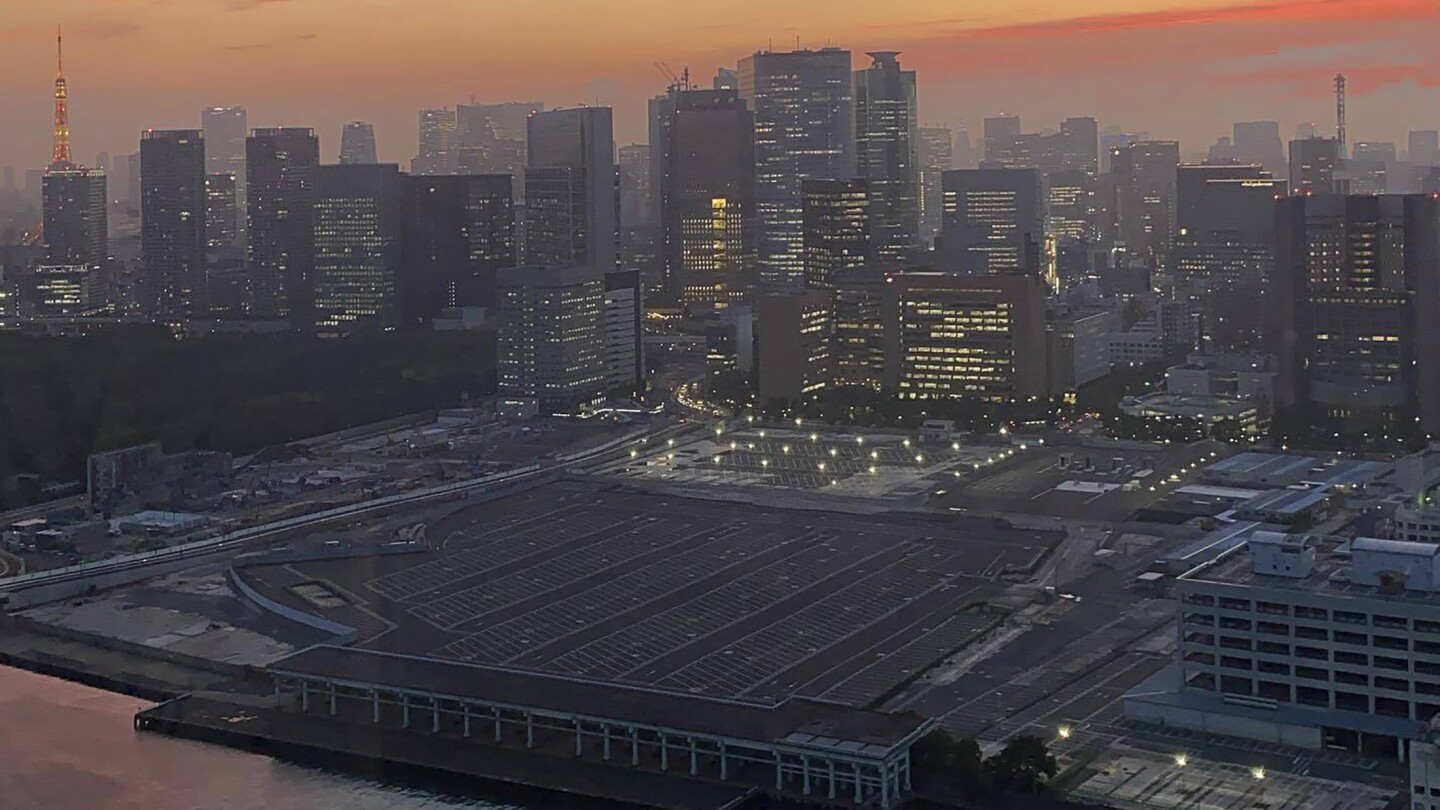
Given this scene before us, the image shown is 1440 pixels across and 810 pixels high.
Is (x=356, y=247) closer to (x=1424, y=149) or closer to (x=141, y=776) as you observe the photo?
(x=1424, y=149)

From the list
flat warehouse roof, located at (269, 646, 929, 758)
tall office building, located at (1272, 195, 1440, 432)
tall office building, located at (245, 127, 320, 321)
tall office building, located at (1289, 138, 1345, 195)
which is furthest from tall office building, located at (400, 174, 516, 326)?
flat warehouse roof, located at (269, 646, 929, 758)

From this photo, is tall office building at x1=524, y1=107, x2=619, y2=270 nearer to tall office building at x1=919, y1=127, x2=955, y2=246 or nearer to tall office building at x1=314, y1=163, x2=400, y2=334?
tall office building at x1=314, y1=163, x2=400, y2=334

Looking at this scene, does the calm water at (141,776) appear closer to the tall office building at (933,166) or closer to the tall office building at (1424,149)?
the tall office building at (1424,149)

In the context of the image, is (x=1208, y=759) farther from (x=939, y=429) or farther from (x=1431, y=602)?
(x=939, y=429)

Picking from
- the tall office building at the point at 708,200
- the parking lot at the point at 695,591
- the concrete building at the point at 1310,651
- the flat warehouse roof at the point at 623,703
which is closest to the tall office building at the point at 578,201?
the tall office building at the point at 708,200

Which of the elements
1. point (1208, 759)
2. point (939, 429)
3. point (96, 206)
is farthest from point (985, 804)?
point (96, 206)
